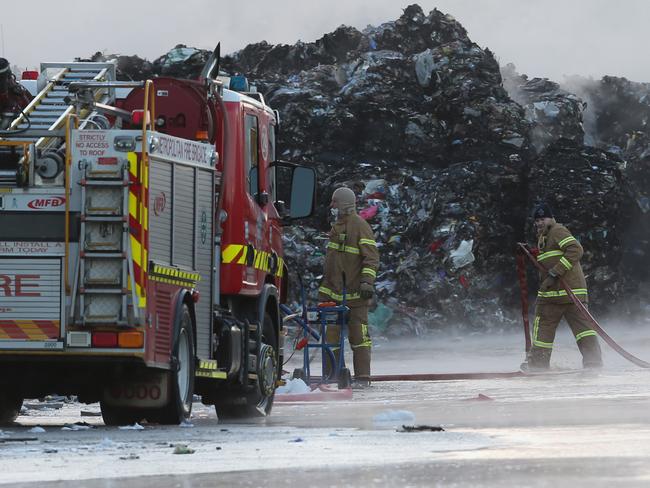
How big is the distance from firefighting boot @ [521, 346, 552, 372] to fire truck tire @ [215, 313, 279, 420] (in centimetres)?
542

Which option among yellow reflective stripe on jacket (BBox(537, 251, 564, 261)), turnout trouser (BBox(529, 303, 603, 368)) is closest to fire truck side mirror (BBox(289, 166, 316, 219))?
turnout trouser (BBox(529, 303, 603, 368))

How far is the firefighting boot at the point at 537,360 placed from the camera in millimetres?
17031

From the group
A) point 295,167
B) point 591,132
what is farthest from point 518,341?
point 295,167

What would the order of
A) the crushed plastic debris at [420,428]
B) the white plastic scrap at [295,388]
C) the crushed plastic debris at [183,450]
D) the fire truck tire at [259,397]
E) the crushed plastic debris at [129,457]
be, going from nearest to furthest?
the crushed plastic debris at [129,457]
the crushed plastic debris at [183,450]
the crushed plastic debris at [420,428]
the fire truck tire at [259,397]
the white plastic scrap at [295,388]

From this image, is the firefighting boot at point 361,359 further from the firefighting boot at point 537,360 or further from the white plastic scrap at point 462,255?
the white plastic scrap at point 462,255

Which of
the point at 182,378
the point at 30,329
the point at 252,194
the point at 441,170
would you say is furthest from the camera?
the point at 441,170

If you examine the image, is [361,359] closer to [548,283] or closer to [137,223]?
[548,283]

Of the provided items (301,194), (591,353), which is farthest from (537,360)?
(301,194)

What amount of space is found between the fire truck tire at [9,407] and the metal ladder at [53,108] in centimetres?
175

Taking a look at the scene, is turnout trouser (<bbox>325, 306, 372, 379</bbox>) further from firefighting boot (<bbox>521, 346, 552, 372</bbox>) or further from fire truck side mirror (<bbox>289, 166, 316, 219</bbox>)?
fire truck side mirror (<bbox>289, 166, 316, 219</bbox>)

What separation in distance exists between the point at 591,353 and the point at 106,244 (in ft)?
27.9

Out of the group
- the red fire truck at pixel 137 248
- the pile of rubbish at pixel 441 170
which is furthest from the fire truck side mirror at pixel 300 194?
the pile of rubbish at pixel 441 170

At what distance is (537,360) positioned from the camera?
17109 mm

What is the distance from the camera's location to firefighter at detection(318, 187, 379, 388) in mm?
16016
